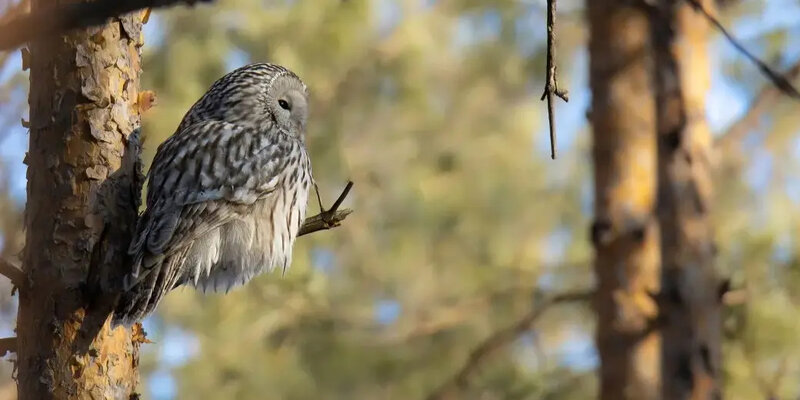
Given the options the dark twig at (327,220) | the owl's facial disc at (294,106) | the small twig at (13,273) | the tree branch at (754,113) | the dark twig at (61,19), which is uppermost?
the tree branch at (754,113)

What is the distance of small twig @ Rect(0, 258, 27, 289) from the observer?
8.05 feet

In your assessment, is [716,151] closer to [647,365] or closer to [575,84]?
[647,365]

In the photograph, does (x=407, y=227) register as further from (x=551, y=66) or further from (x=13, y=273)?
(x=551, y=66)

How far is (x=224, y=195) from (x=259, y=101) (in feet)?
1.84

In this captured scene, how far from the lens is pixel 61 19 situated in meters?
1.34

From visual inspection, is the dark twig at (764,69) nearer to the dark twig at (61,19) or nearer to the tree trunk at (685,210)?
the dark twig at (61,19)

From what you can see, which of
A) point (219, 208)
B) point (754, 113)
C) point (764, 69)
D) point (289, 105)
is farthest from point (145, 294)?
point (754, 113)

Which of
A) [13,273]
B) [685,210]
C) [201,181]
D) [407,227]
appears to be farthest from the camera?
[407,227]

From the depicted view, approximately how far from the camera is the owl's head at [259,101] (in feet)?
11.6

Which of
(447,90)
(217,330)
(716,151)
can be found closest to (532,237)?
(447,90)

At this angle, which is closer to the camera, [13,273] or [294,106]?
[13,273]

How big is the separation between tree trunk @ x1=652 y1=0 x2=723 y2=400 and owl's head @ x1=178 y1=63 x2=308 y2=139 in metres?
2.06

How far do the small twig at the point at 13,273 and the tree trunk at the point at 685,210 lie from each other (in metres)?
3.12

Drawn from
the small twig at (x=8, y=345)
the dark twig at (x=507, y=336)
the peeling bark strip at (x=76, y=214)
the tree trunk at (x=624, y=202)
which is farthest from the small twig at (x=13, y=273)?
the dark twig at (x=507, y=336)
